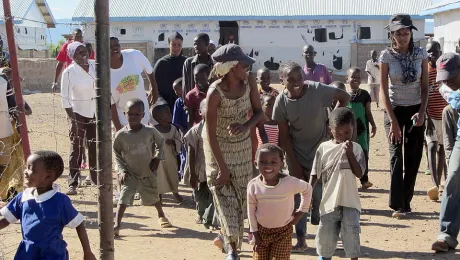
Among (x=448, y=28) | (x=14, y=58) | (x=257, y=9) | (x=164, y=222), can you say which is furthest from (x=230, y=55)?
(x=257, y=9)

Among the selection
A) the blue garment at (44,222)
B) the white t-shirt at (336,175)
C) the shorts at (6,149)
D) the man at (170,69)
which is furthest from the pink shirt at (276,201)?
the man at (170,69)

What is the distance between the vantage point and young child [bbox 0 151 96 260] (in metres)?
4.63

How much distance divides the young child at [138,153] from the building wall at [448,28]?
38.5 feet

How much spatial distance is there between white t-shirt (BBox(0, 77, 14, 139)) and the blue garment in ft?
12.2

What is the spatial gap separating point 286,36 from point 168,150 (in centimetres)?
2639

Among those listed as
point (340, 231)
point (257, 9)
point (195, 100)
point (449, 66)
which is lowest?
point (340, 231)

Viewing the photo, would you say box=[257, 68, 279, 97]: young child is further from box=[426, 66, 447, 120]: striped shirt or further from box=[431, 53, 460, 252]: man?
box=[431, 53, 460, 252]: man

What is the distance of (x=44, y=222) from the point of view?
4.62 metres

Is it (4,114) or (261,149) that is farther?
(4,114)

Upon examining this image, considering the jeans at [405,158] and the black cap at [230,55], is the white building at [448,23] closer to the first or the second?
the jeans at [405,158]

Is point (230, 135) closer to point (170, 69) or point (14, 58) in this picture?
point (14, 58)

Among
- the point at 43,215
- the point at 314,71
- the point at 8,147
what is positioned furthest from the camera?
the point at 314,71

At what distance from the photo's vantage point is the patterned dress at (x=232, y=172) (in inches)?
239

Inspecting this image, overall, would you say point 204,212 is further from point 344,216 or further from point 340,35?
point 340,35
